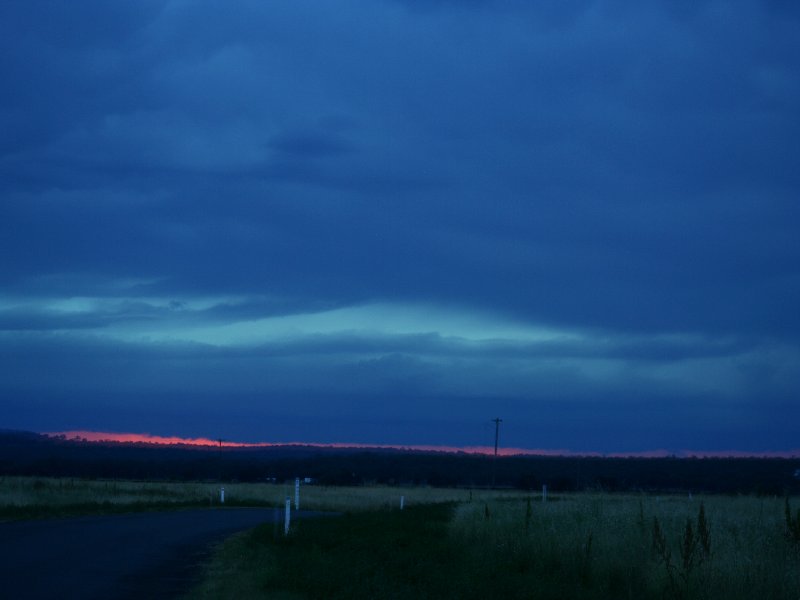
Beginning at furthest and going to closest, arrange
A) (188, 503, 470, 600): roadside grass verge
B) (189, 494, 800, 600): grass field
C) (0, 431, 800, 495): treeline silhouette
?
(0, 431, 800, 495): treeline silhouette, (188, 503, 470, 600): roadside grass verge, (189, 494, 800, 600): grass field

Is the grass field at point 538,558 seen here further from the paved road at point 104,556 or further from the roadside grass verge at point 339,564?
the paved road at point 104,556

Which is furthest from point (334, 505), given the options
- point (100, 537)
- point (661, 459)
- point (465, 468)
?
point (661, 459)

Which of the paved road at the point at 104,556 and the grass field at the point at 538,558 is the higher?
the grass field at the point at 538,558

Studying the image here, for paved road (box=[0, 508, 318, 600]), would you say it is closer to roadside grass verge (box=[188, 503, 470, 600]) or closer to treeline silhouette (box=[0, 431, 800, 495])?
roadside grass verge (box=[188, 503, 470, 600])

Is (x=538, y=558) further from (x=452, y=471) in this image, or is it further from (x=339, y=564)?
(x=452, y=471)

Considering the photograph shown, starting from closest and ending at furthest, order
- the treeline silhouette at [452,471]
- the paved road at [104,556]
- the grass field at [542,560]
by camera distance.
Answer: the grass field at [542,560]
the paved road at [104,556]
the treeline silhouette at [452,471]

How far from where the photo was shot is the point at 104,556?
18.7 meters

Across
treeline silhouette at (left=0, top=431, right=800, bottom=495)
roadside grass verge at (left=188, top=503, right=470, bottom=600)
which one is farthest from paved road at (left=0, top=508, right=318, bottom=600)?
treeline silhouette at (left=0, top=431, right=800, bottom=495)

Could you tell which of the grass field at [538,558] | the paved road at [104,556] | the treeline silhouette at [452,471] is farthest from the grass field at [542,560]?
the treeline silhouette at [452,471]

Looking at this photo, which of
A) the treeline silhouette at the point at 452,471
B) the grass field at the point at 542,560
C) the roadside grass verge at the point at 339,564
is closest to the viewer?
the grass field at the point at 542,560

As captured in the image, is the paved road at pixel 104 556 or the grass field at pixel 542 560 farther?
the paved road at pixel 104 556

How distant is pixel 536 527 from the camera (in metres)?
20.0

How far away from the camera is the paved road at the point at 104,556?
14.1 meters

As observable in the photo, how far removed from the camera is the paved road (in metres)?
14.1
